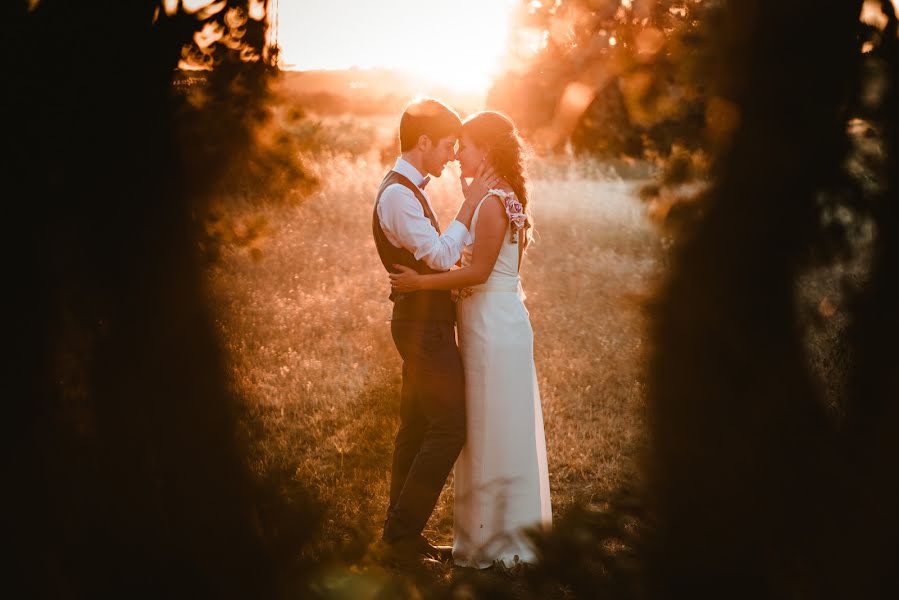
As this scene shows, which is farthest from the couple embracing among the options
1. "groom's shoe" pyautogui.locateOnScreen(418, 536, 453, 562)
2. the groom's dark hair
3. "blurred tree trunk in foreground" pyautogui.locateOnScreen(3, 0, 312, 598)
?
"blurred tree trunk in foreground" pyautogui.locateOnScreen(3, 0, 312, 598)

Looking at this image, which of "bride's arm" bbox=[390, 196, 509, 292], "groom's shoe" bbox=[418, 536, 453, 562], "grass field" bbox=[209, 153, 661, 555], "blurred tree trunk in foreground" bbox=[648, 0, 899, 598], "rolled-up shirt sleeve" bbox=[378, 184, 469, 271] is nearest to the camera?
"blurred tree trunk in foreground" bbox=[648, 0, 899, 598]

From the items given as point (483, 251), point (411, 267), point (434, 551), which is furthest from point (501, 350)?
point (434, 551)

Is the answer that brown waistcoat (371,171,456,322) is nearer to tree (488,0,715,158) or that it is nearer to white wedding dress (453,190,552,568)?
white wedding dress (453,190,552,568)

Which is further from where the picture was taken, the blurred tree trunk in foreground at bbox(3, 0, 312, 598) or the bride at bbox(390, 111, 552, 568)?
the bride at bbox(390, 111, 552, 568)

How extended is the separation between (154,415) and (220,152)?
0.76 metres

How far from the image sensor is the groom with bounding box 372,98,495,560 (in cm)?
383

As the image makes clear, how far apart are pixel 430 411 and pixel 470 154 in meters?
1.34

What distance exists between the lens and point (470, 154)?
3.97 metres

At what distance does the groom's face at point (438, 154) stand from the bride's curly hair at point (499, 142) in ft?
0.32

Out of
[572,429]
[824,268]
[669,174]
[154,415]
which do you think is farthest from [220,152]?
[572,429]

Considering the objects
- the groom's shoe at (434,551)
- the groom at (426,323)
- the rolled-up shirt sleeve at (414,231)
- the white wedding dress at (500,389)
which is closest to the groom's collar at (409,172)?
the groom at (426,323)

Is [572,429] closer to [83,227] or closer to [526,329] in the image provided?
[526,329]

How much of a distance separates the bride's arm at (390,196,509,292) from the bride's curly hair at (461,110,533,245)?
130 mm

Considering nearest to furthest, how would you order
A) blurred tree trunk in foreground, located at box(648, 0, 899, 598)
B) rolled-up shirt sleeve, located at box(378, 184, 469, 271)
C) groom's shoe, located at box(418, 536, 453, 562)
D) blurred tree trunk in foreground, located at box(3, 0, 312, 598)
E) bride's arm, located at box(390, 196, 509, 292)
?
blurred tree trunk in foreground, located at box(648, 0, 899, 598) < blurred tree trunk in foreground, located at box(3, 0, 312, 598) < rolled-up shirt sleeve, located at box(378, 184, 469, 271) < bride's arm, located at box(390, 196, 509, 292) < groom's shoe, located at box(418, 536, 453, 562)
